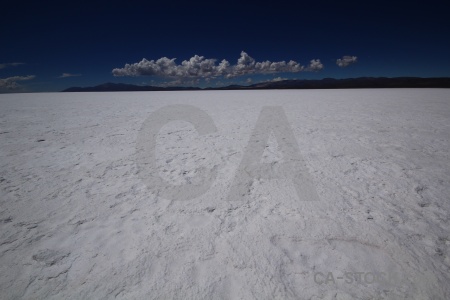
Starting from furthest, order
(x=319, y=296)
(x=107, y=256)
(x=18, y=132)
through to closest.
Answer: (x=18, y=132)
(x=107, y=256)
(x=319, y=296)

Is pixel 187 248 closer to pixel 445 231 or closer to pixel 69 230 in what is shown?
pixel 69 230

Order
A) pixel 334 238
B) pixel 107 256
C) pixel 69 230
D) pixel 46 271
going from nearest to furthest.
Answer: pixel 46 271 < pixel 107 256 < pixel 334 238 < pixel 69 230

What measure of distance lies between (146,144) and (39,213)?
3.13 metres

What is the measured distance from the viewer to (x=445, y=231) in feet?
8.16

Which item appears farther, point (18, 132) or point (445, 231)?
point (18, 132)

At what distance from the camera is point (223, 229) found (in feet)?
8.57

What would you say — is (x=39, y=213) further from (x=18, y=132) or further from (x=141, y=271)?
(x=18, y=132)

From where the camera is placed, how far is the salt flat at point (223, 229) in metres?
1.92

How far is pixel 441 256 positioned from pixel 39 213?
468 cm

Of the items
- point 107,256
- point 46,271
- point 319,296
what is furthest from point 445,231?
point 46,271

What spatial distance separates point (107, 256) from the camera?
2227 millimetres

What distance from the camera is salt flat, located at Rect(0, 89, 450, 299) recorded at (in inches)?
75.5

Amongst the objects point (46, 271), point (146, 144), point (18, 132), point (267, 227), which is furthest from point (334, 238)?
point (18, 132)

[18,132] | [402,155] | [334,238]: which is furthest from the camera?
[18,132]
